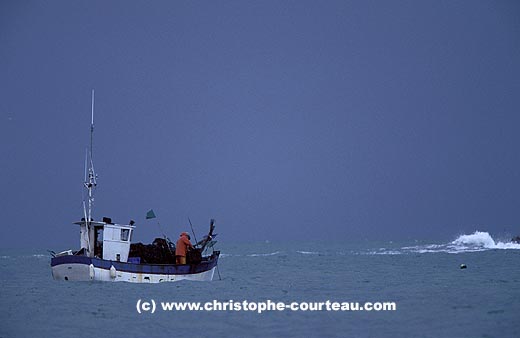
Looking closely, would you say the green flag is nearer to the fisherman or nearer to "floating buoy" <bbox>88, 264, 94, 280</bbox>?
the fisherman

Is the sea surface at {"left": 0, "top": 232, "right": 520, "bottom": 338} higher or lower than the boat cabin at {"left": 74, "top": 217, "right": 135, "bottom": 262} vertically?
lower

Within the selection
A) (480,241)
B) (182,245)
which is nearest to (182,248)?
(182,245)

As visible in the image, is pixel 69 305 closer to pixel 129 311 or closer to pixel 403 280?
pixel 129 311

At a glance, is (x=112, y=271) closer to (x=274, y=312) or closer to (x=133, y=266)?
(x=133, y=266)

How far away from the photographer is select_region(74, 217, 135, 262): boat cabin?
109 ft

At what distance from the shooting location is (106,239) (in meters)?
33.1

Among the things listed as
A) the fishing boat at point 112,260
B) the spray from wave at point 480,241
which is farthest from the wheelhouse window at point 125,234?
the spray from wave at point 480,241

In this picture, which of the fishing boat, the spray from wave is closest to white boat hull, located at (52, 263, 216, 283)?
the fishing boat

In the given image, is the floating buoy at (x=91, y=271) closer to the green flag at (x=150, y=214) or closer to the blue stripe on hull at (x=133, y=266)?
the blue stripe on hull at (x=133, y=266)

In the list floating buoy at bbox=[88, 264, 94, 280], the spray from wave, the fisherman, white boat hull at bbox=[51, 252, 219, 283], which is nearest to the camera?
floating buoy at bbox=[88, 264, 94, 280]

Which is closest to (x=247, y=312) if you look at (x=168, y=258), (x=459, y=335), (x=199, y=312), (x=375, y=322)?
(x=199, y=312)

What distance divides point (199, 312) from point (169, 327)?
10.4 ft

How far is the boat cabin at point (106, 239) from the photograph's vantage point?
33.2 metres

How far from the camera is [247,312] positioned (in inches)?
898
